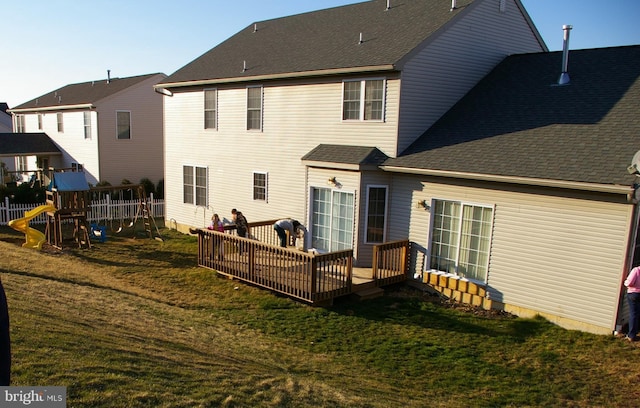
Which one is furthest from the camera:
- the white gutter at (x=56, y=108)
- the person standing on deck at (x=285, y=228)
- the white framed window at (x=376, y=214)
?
the white gutter at (x=56, y=108)

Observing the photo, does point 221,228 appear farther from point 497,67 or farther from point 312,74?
point 497,67

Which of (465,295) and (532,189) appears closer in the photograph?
(532,189)

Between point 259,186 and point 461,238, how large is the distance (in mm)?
8178

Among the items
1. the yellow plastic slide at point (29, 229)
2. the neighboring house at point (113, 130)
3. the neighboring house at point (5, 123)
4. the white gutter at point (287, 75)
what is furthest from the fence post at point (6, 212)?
the neighboring house at point (5, 123)

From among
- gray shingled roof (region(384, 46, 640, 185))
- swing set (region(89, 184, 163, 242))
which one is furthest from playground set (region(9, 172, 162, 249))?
gray shingled roof (region(384, 46, 640, 185))

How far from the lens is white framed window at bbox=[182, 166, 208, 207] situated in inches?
807

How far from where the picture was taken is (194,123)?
20609mm

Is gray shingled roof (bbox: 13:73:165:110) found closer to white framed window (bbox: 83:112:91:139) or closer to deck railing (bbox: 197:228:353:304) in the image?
white framed window (bbox: 83:112:91:139)

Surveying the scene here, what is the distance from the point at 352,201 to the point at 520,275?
491 centimetres

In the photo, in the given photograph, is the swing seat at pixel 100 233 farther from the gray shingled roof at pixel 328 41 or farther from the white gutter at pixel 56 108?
the white gutter at pixel 56 108

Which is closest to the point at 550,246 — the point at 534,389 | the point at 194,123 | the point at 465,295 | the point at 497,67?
the point at 465,295

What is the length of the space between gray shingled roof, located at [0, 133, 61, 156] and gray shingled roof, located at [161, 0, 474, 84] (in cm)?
1542

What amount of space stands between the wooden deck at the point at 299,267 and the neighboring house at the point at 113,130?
16741 millimetres

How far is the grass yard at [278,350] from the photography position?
20.5 ft
